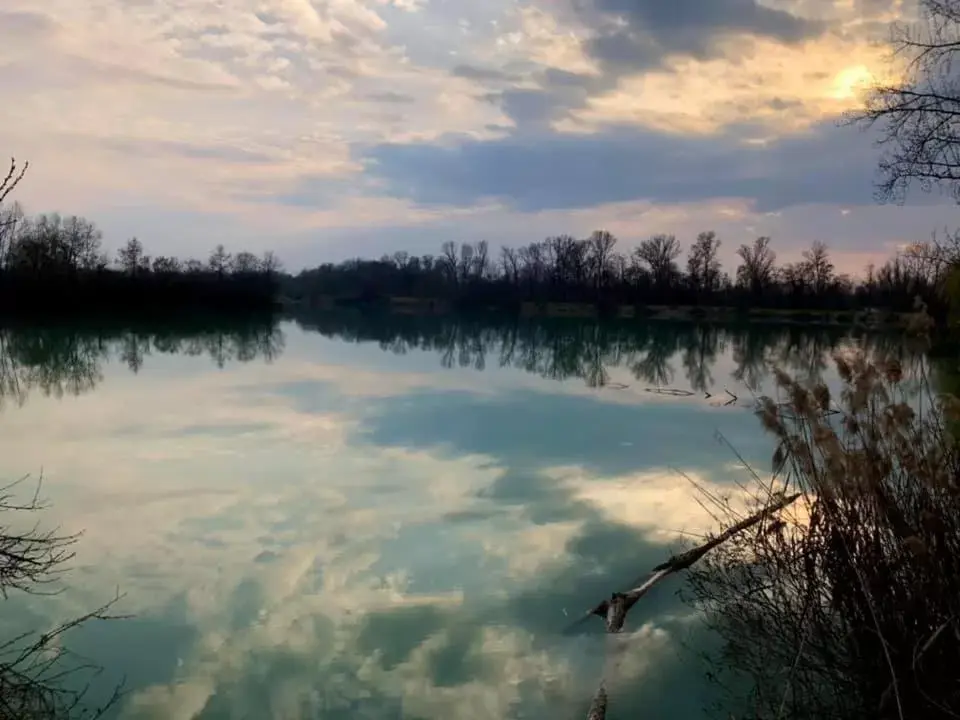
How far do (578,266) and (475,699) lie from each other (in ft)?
239

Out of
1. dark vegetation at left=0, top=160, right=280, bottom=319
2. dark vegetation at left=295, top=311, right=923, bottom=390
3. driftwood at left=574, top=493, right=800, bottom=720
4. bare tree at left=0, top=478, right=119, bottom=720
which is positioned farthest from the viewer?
dark vegetation at left=0, top=160, right=280, bottom=319

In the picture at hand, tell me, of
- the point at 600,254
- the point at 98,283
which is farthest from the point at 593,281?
the point at 98,283

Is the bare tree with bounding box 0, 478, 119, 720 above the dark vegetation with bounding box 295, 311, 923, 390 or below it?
below

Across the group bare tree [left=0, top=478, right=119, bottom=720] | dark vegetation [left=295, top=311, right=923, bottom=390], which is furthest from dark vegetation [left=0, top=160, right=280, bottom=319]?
bare tree [left=0, top=478, right=119, bottom=720]

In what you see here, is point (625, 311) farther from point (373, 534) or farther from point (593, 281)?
point (373, 534)

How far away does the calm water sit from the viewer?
4.69m

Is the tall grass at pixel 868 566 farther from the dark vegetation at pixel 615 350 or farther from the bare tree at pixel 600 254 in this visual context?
the bare tree at pixel 600 254

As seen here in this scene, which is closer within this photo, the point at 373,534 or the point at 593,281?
the point at 373,534

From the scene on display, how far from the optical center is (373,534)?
736cm

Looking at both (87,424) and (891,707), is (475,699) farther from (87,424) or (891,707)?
(87,424)

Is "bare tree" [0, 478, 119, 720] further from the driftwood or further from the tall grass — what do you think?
the tall grass

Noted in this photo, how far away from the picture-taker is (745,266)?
63938 millimetres

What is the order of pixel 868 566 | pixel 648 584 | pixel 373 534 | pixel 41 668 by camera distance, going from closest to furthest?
pixel 868 566 < pixel 41 668 < pixel 648 584 < pixel 373 534

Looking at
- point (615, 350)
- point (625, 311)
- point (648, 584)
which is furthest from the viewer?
point (625, 311)
